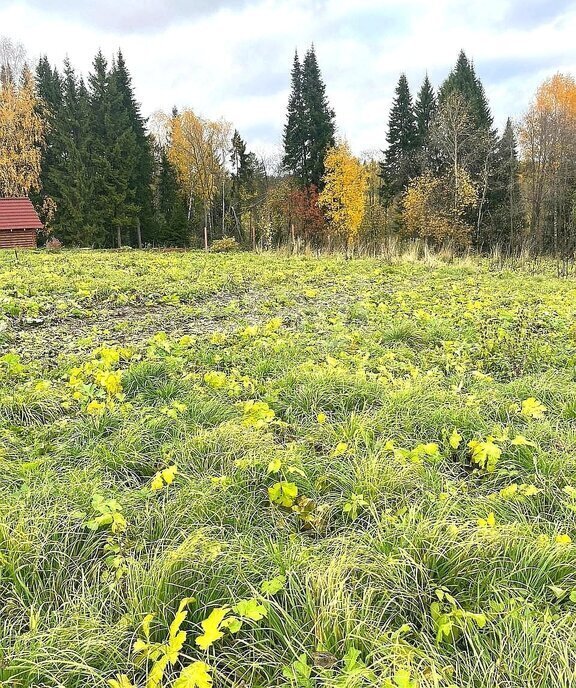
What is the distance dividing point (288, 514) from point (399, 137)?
2941cm

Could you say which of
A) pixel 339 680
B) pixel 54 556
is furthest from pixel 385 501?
pixel 54 556

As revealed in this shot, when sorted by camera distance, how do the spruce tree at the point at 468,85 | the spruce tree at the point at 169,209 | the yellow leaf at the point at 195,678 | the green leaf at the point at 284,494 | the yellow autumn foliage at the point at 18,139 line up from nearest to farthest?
1. the yellow leaf at the point at 195,678
2. the green leaf at the point at 284,494
3. the yellow autumn foliage at the point at 18,139
4. the spruce tree at the point at 468,85
5. the spruce tree at the point at 169,209

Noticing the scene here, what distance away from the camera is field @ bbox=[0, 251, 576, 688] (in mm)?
1188

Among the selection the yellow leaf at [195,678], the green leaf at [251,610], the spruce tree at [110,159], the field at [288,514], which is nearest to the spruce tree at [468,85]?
the spruce tree at [110,159]

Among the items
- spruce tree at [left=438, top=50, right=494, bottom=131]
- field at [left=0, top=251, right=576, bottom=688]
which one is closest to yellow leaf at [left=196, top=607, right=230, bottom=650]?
field at [left=0, top=251, right=576, bottom=688]

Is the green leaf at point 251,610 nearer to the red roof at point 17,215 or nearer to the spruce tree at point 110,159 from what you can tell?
the red roof at point 17,215

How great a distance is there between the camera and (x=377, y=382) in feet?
9.41

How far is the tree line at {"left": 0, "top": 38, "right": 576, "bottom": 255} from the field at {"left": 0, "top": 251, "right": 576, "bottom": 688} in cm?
1491

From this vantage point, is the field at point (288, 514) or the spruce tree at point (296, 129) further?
the spruce tree at point (296, 129)

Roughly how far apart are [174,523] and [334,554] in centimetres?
62

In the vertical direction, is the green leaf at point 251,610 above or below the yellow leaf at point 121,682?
above

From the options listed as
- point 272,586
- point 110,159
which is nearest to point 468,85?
point 110,159

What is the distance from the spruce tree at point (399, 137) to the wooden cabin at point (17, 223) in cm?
1935

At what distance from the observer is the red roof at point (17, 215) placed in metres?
16.0
